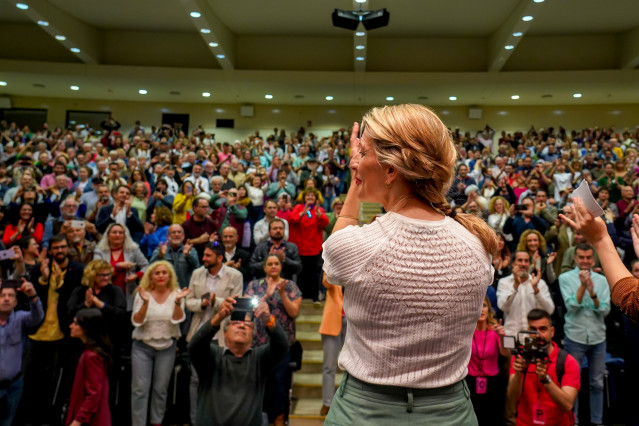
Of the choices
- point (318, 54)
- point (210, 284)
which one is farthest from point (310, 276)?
point (318, 54)

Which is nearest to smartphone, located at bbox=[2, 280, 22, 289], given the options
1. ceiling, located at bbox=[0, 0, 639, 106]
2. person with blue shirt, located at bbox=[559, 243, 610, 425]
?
person with blue shirt, located at bbox=[559, 243, 610, 425]

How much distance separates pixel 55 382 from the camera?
524 centimetres

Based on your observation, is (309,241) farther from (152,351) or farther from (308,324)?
(152,351)

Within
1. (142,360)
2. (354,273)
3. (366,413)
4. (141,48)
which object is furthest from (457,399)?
(141,48)

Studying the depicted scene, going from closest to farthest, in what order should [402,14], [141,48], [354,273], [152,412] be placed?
[354,273] → [152,412] → [402,14] → [141,48]

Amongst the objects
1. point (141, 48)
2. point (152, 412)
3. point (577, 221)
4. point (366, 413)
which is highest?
point (141, 48)

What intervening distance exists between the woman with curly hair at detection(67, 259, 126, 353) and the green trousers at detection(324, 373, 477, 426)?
453 centimetres

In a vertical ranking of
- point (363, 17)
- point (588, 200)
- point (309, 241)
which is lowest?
point (309, 241)

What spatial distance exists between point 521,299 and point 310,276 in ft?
9.38

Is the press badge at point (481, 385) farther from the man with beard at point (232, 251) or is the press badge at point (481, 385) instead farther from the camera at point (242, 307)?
the man with beard at point (232, 251)

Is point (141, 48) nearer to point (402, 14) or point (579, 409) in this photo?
point (402, 14)

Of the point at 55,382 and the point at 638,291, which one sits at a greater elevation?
the point at 638,291

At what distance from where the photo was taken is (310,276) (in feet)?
24.5

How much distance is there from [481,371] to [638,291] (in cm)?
361
